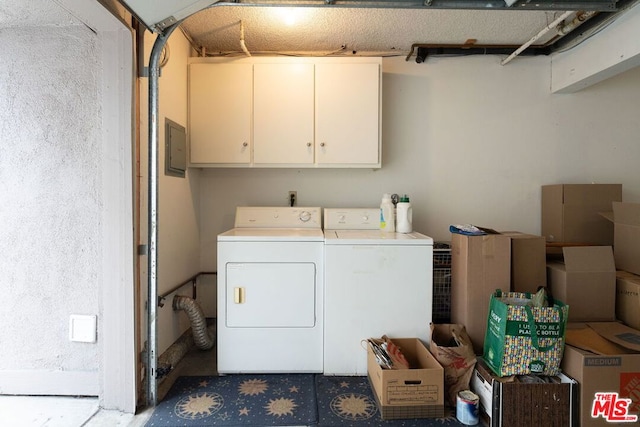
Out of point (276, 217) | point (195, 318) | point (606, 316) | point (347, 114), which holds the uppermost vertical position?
point (347, 114)

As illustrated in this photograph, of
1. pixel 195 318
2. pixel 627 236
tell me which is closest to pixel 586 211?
pixel 627 236

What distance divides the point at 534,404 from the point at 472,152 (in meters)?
1.83

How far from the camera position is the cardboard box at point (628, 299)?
187 centimetres

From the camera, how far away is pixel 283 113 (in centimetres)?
239

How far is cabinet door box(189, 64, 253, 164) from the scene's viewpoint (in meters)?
2.38

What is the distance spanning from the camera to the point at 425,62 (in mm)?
2639

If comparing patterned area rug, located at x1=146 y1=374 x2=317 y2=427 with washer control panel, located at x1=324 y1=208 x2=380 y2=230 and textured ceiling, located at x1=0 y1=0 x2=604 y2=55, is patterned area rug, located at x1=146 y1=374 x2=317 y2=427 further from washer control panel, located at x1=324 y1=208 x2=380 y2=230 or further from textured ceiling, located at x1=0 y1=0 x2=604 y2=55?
textured ceiling, located at x1=0 y1=0 x2=604 y2=55

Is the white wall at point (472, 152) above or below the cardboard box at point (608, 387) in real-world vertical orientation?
above

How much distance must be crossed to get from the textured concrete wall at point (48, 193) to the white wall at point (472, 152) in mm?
983

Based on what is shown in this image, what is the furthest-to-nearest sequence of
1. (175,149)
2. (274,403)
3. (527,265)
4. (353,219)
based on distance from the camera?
(353,219)
(175,149)
(527,265)
(274,403)

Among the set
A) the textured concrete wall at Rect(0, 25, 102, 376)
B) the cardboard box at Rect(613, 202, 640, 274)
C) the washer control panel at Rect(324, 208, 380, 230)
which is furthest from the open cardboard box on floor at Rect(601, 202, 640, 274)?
the textured concrete wall at Rect(0, 25, 102, 376)

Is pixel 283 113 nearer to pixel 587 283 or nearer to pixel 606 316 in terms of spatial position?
pixel 587 283

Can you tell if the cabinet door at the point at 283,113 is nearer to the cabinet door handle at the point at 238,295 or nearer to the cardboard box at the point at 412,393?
the cabinet door handle at the point at 238,295

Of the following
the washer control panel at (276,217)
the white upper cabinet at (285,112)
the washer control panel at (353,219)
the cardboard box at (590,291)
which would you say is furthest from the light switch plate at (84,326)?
the cardboard box at (590,291)
